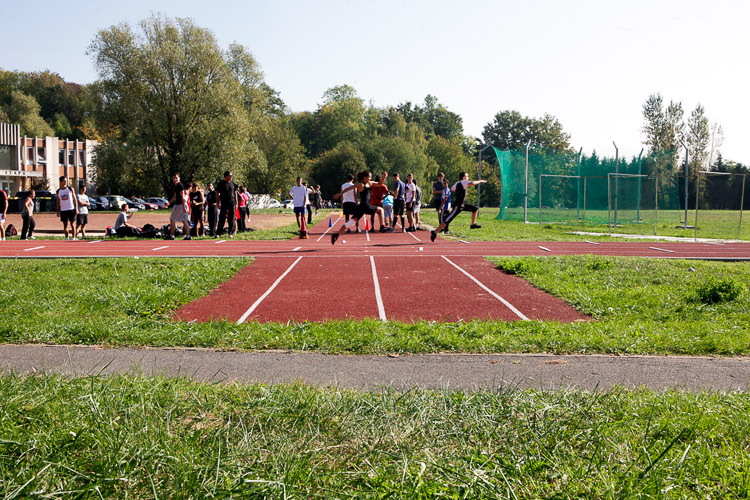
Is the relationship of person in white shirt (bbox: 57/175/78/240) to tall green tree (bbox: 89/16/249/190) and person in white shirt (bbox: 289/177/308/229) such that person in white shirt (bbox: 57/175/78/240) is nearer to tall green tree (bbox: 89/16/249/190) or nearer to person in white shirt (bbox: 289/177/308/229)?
person in white shirt (bbox: 289/177/308/229)

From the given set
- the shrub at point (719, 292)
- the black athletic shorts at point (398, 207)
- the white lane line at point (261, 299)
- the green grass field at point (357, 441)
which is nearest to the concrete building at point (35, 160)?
the black athletic shorts at point (398, 207)

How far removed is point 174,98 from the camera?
43.6 metres

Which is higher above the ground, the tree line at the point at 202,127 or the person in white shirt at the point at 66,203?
the tree line at the point at 202,127

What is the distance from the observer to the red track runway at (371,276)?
832 cm

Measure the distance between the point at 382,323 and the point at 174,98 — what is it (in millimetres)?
40667

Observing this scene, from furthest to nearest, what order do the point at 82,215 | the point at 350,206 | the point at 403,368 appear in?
the point at 82,215
the point at 350,206
the point at 403,368

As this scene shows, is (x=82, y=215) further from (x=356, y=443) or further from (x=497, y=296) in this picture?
(x=356, y=443)

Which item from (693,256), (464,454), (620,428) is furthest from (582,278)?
(464,454)

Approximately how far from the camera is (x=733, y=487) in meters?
2.96

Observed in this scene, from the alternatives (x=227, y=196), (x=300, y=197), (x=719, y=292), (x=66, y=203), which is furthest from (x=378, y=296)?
(x=66, y=203)

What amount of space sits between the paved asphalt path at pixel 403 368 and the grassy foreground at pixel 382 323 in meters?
0.32

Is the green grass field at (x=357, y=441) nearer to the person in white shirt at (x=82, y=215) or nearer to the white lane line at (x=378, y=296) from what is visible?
the white lane line at (x=378, y=296)

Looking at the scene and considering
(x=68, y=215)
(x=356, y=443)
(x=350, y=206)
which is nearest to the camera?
(x=356, y=443)

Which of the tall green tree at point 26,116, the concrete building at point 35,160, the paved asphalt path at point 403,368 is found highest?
the tall green tree at point 26,116
